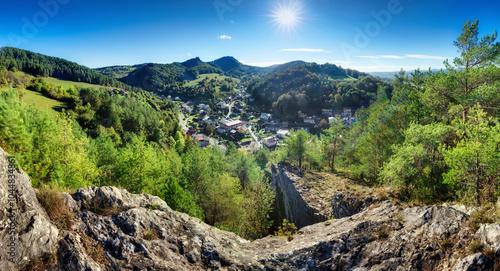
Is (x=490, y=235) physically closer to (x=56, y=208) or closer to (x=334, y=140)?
(x=56, y=208)

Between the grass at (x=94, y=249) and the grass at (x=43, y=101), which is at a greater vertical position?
the grass at (x=43, y=101)

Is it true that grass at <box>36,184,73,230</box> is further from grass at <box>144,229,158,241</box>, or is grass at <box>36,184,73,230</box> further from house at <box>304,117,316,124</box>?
house at <box>304,117,316,124</box>

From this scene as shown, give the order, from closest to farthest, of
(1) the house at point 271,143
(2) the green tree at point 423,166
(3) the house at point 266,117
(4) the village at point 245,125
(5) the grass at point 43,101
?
1. (2) the green tree at point 423,166
2. (5) the grass at point 43,101
3. (1) the house at point 271,143
4. (4) the village at point 245,125
5. (3) the house at point 266,117

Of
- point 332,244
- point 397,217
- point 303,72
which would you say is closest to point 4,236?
point 332,244

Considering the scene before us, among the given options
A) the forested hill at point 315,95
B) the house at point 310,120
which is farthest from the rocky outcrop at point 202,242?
the forested hill at point 315,95

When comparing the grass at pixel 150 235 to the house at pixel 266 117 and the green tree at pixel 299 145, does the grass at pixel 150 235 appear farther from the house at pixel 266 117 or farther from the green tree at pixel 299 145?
the house at pixel 266 117

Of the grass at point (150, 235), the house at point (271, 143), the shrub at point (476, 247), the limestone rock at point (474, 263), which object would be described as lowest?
the house at point (271, 143)

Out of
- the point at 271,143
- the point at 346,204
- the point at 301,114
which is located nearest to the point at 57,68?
the point at 271,143
